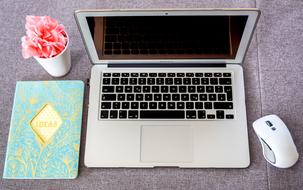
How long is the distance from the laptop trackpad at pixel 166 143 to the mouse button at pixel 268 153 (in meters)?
0.17

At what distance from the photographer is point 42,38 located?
766 mm

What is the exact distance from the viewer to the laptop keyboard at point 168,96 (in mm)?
807

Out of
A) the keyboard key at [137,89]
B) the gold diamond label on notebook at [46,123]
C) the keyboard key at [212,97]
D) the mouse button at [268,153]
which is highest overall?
the keyboard key at [137,89]

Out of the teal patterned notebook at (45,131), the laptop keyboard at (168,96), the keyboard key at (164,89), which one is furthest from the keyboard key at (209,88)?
the teal patterned notebook at (45,131)

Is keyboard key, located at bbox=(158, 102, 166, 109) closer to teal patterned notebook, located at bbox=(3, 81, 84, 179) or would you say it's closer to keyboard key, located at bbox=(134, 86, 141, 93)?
keyboard key, located at bbox=(134, 86, 141, 93)

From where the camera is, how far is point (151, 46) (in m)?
0.81

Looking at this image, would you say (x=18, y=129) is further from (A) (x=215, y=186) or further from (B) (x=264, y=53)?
(B) (x=264, y=53)

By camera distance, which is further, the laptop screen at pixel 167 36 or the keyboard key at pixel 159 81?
the keyboard key at pixel 159 81

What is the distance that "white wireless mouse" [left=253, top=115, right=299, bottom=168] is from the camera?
28.7 inches

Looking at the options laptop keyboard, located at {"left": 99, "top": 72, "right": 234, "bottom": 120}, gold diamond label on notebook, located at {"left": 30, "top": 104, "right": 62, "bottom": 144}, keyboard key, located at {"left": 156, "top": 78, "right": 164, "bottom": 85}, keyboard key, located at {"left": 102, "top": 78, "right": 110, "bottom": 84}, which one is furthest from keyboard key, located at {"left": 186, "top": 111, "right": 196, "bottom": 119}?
gold diamond label on notebook, located at {"left": 30, "top": 104, "right": 62, "bottom": 144}

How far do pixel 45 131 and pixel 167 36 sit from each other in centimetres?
39

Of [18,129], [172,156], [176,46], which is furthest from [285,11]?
[18,129]

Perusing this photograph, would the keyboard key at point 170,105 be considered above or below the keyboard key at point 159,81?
below

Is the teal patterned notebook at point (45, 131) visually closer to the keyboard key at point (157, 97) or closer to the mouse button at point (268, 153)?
the keyboard key at point (157, 97)
